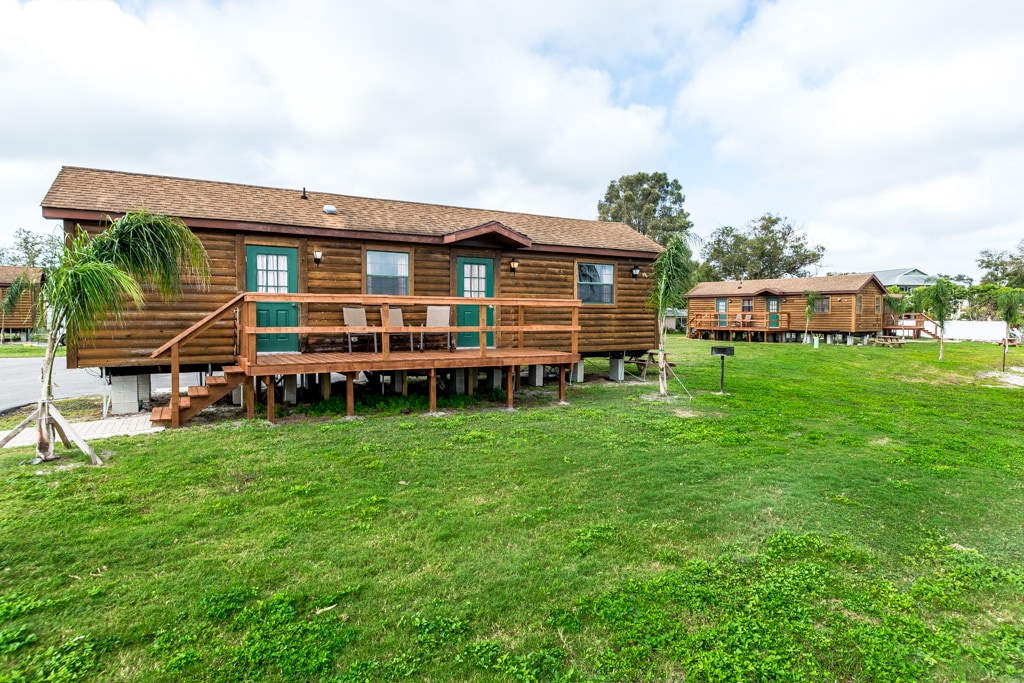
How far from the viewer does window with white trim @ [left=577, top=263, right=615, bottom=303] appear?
37.6 ft

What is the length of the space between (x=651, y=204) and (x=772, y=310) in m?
19.4

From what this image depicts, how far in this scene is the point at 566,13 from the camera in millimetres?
13039

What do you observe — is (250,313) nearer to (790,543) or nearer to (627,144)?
(790,543)

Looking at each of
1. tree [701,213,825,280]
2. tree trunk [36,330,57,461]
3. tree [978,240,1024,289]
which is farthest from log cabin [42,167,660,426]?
tree [978,240,1024,289]

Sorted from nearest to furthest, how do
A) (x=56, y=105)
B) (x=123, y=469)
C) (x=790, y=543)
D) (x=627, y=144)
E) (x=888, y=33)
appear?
(x=790, y=543), (x=123, y=469), (x=888, y=33), (x=56, y=105), (x=627, y=144)

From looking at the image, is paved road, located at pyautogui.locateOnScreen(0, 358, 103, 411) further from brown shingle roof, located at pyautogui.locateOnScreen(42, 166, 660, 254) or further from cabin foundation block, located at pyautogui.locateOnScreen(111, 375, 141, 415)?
brown shingle roof, located at pyautogui.locateOnScreen(42, 166, 660, 254)

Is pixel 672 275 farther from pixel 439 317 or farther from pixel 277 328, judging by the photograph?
pixel 277 328

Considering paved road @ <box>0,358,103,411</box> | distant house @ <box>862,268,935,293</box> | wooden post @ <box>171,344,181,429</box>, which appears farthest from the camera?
distant house @ <box>862,268,935,293</box>

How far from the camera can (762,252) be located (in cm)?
4191

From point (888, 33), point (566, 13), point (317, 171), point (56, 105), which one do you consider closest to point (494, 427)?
point (566, 13)

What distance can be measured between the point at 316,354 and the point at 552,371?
21.4 feet

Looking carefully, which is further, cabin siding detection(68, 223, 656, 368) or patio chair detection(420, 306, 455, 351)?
patio chair detection(420, 306, 455, 351)

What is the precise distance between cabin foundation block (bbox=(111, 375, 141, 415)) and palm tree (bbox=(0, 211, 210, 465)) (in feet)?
10.0

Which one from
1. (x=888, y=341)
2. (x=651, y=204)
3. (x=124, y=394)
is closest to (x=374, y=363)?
(x=124, y=394)
